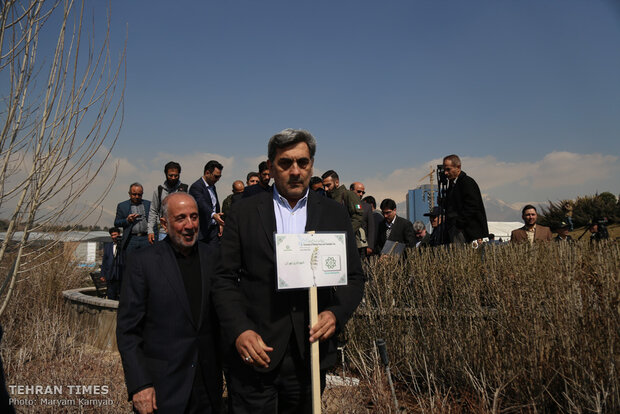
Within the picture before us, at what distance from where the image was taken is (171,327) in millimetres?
2598

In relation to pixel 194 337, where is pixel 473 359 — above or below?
below

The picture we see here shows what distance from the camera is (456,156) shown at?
613 cm

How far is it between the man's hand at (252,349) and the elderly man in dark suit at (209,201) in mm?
4536

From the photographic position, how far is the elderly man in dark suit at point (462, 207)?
586 centimetres

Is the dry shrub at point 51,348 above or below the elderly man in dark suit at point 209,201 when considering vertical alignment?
below

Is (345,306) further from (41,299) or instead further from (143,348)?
(41,299)

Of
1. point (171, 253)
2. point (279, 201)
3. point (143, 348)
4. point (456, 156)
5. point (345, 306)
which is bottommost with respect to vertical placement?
point (143, 348)

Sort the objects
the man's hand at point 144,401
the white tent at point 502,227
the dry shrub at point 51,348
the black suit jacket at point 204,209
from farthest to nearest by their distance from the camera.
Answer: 1. the white tent at point 502,227
2. the black suit jacket at point 204,209
3. the dry shrub at point 51,348
4. the man's hand at point 144,401

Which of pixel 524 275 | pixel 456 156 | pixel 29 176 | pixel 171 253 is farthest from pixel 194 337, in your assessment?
pixel 456 156

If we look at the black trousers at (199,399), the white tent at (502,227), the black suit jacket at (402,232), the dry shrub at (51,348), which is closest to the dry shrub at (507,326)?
the black trousers at (199,399)

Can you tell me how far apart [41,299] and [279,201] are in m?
7.53

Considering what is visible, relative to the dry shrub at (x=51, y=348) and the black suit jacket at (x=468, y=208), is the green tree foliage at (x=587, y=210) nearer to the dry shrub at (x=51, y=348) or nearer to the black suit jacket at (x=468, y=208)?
the black suit jacket at (x=468, y=208)

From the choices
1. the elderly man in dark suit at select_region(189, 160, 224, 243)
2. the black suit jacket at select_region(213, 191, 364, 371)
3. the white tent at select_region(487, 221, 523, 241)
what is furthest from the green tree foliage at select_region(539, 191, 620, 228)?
the black suit jacket at select_region(213, 191, 364, 371)

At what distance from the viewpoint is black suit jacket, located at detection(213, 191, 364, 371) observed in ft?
6.79
